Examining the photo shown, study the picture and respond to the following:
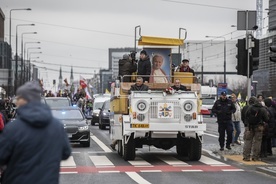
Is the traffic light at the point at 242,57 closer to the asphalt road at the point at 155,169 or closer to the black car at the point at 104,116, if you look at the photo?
the asphalt road at the point at 155,169

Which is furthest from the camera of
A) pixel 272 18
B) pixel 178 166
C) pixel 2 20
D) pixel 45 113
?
pixel 2 20

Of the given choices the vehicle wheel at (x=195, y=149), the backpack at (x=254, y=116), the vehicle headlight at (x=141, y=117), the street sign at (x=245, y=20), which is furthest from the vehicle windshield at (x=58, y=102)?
the backpack at (x=254, y=116)

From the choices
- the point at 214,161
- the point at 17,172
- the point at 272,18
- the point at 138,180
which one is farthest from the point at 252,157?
the point at 272,18

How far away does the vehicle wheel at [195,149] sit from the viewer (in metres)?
18.3

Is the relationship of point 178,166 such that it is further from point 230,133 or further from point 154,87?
point 230,133

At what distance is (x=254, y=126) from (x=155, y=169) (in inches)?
133

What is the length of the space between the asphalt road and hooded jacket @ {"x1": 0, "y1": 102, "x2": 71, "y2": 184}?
26.0 feet

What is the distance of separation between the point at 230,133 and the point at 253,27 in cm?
337

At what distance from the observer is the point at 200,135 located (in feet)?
59.0

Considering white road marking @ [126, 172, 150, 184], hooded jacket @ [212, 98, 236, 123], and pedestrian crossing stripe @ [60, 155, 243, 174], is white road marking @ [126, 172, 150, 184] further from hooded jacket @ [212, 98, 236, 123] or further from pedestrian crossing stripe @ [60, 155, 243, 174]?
hooded jacket @ [212, 98, 236, 123]

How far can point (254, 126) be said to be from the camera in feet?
59.7

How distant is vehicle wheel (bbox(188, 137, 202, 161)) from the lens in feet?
60.0

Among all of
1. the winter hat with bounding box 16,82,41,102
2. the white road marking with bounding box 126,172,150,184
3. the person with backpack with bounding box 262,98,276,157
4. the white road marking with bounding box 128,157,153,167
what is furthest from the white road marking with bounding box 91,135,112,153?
the winter hat with bounding box 16,82,41,102

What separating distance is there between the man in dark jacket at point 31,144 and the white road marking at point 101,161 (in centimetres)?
1142
